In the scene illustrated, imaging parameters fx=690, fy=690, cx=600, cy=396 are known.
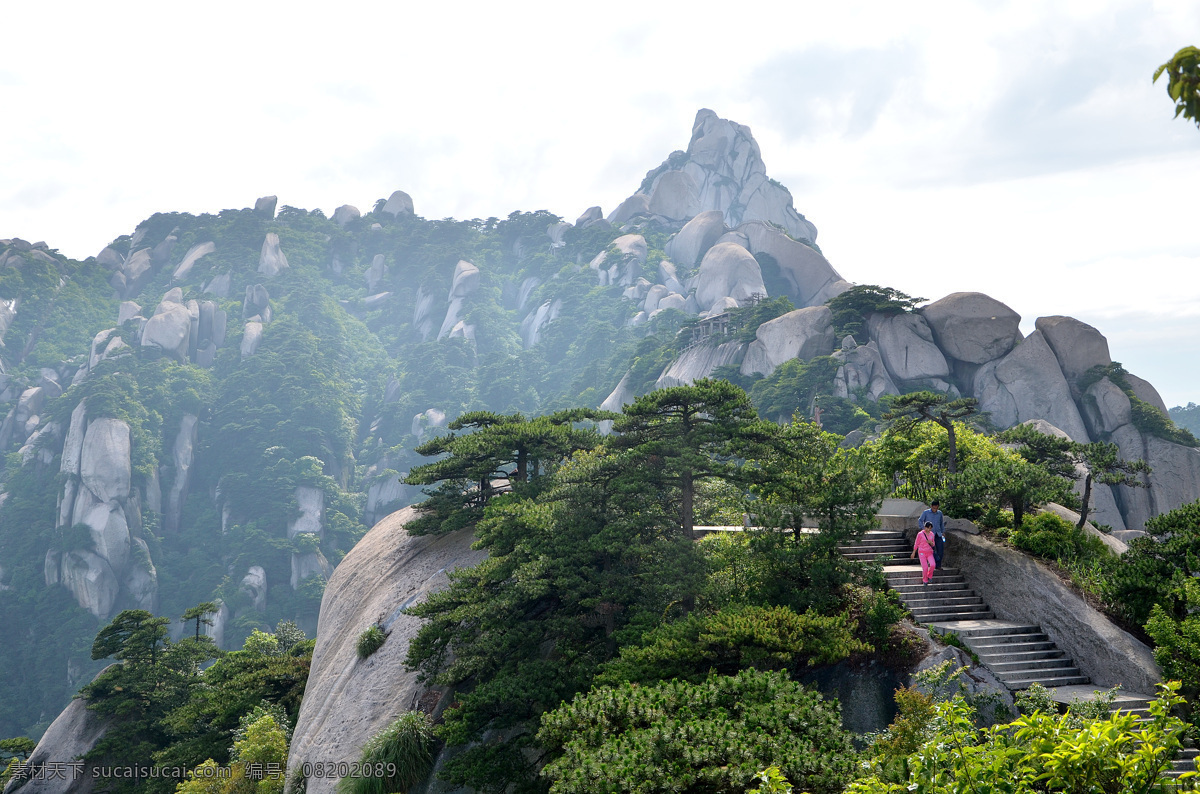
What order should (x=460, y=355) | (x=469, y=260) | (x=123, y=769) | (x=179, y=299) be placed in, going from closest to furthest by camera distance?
(x=123, y=769)
(x=179, y=299)
(x=460, y=355)
(x=469, y=260)

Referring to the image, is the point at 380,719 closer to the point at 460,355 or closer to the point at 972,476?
the point at 972,476

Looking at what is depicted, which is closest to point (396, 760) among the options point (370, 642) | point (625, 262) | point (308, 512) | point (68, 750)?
point (370, 642)

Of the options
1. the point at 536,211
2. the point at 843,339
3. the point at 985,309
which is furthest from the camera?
the point at 536,211

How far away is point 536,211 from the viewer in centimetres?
13575

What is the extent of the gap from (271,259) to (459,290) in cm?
3053

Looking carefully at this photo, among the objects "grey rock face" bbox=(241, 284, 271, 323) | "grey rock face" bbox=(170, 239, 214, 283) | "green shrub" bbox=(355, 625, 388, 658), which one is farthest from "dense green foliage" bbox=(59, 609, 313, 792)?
"grey rock face" bbox=(170, 239, 214, 283)

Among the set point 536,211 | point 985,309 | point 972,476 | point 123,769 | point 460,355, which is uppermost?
point 536,211

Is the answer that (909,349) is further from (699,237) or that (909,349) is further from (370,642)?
(699,237)

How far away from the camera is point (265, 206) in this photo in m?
124

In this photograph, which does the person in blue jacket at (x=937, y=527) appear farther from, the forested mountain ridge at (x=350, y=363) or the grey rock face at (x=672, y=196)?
the grey rock face at (x=672, y=196)

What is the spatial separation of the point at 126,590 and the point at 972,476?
268ft

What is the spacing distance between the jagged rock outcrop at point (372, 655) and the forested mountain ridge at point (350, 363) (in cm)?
3252

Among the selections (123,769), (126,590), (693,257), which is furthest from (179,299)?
(123,769)

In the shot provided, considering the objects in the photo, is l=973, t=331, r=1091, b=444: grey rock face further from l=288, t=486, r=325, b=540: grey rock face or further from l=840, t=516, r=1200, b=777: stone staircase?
l=288, t=486, r=325, b=540: grey rock face
